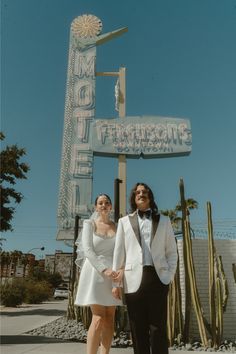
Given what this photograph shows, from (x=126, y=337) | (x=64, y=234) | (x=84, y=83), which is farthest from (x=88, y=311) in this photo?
(x=84, y=83)

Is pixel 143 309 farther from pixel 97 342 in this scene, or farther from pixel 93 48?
pixel 93 48

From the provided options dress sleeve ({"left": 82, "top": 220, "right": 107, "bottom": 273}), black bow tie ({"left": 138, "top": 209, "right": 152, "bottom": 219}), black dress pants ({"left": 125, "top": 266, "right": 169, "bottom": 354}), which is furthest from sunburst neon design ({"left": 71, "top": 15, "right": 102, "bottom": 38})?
black dress pants ({"left": 125, "top": 266, "right": 169, "bottom": 354})

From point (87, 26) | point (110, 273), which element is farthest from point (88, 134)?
point (110, 273)

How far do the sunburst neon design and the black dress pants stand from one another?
19621 mm

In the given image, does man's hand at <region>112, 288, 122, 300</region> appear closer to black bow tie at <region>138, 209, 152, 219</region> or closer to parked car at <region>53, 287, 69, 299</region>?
black bow tie at <region>138, 209, 152, 219</region>

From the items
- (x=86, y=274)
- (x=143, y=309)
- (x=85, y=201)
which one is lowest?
(x=143, y=309)

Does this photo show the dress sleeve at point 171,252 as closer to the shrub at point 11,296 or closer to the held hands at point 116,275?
the held hands at point 116,275

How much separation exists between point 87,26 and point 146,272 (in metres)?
20.0

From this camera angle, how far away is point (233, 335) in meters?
6.88

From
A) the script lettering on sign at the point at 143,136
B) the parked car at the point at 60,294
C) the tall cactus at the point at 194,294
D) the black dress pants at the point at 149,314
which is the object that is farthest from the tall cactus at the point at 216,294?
the parked car at the point at 60,294

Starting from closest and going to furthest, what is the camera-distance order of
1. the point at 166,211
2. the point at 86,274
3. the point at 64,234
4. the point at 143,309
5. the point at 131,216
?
the point at 143,309
the point at 131,216
the point at 86,274
the point at 64,234
the point at 166,211

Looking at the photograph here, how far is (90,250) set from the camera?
3512mm

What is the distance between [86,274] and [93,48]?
18.7m

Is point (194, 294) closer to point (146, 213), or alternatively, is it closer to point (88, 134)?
point (146, 213)
